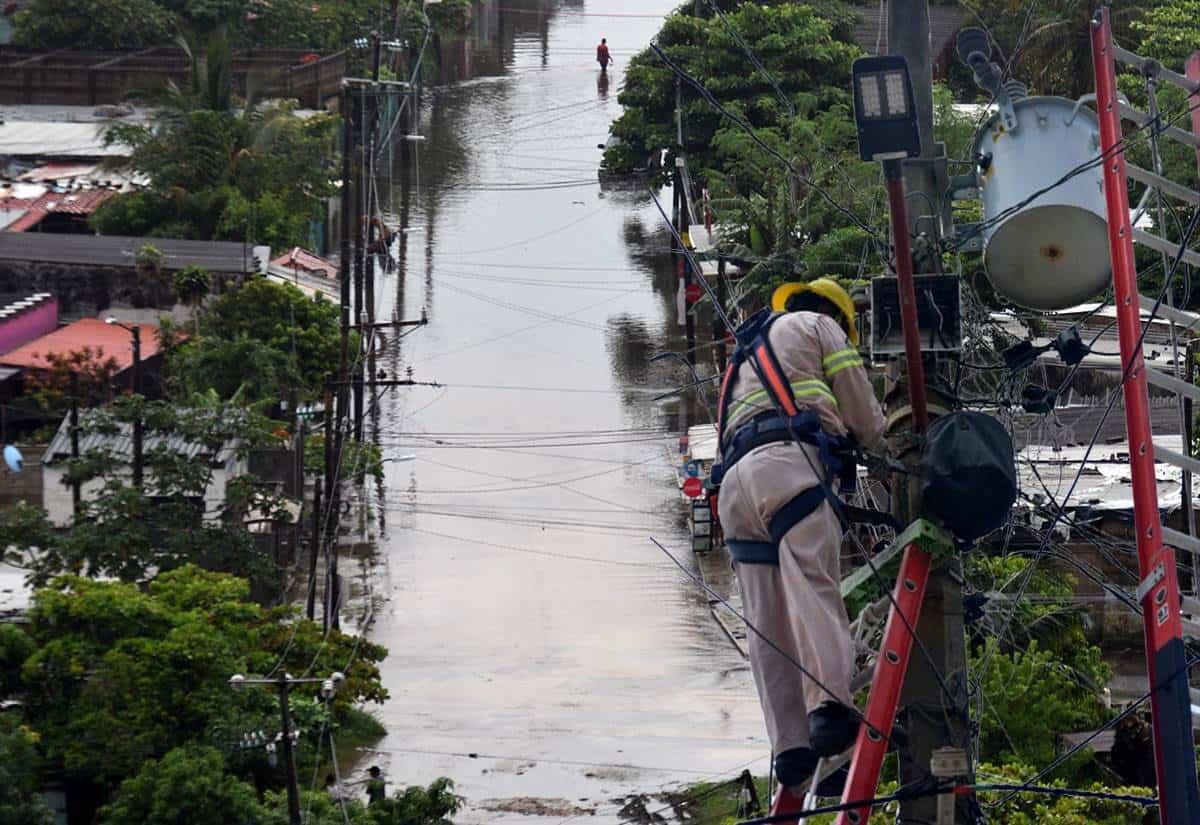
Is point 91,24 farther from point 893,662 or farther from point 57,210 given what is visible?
point 893,662

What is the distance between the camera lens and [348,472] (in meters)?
40.5

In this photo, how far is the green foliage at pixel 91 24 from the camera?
6594 cm

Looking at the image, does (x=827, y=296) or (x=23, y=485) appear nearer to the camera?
(x=827, y=296)

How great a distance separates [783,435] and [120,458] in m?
30.0

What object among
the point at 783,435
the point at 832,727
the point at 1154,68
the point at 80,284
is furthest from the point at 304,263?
the point at 832,727

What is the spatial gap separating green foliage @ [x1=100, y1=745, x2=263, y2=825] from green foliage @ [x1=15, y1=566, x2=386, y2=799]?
923mm

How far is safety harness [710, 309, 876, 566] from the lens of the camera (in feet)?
26.4

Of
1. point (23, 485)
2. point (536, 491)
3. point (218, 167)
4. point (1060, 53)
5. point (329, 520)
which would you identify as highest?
point (1060, 53)

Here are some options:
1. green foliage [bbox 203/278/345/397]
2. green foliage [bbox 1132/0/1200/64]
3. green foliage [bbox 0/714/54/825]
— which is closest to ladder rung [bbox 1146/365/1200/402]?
green foliage [bbox 0/714/54/825]

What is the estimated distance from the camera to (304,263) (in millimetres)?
49938

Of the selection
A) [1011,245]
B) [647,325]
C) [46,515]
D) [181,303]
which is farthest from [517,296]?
[1011,245]

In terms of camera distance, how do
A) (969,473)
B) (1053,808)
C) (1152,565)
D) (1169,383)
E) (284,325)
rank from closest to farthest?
(969,473), (1152,565), (1169,383), (1053,808), (284,325)

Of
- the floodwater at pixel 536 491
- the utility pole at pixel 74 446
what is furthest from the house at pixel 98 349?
the floodwater at pixel 536 491

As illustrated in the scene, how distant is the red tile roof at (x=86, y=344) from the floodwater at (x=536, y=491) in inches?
209
